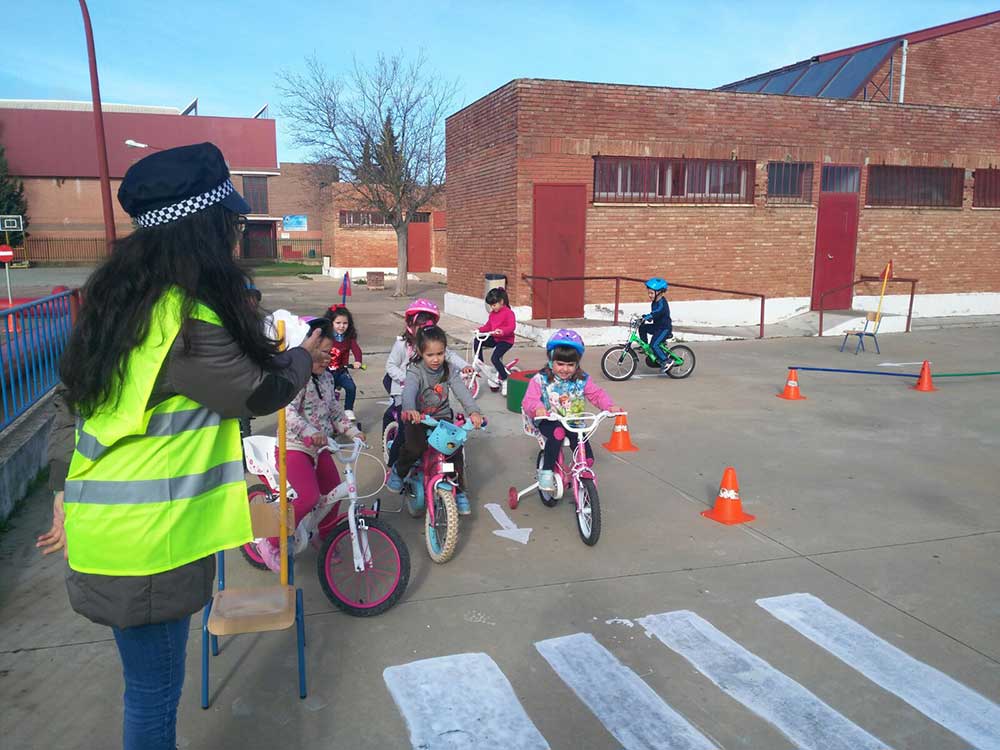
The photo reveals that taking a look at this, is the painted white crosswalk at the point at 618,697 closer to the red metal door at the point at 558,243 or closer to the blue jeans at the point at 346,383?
the blue jeans at the point at 346,383

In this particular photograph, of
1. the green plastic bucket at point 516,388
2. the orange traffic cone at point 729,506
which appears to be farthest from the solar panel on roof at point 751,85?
the orange traffic cone at point 729,506

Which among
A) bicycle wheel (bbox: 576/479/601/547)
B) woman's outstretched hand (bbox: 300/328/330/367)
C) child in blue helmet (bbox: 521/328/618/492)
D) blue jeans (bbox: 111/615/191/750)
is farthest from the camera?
child in blue helmet (bbox: 521/328/618/492)

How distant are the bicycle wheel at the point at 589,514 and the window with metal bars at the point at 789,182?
621 inches

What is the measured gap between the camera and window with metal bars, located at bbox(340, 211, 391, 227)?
4250 cm

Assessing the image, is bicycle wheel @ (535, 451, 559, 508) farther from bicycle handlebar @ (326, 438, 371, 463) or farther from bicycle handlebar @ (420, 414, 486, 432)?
bicycle handlebar @ (326, 438, 371, 463)

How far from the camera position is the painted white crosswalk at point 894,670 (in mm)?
3498

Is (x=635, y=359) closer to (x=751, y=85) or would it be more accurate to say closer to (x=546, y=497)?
(x=546, y=497)

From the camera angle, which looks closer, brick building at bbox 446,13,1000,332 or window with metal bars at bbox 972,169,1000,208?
brick building at bbox 446,13,1000,332

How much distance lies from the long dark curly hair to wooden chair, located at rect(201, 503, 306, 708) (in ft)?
5.30

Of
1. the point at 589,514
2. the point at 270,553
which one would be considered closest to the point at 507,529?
the point at 589,514

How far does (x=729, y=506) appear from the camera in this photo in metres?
6.11

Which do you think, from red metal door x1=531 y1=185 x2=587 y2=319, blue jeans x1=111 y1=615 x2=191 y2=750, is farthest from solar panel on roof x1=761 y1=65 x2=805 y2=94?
blue jeans x1=111 y1=615 x2=191 y2=750

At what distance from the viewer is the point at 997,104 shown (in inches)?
1028

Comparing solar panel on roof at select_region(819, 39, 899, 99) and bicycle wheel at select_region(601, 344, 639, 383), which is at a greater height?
solar panel on roof at select_region(819, 39, 899, 99)
